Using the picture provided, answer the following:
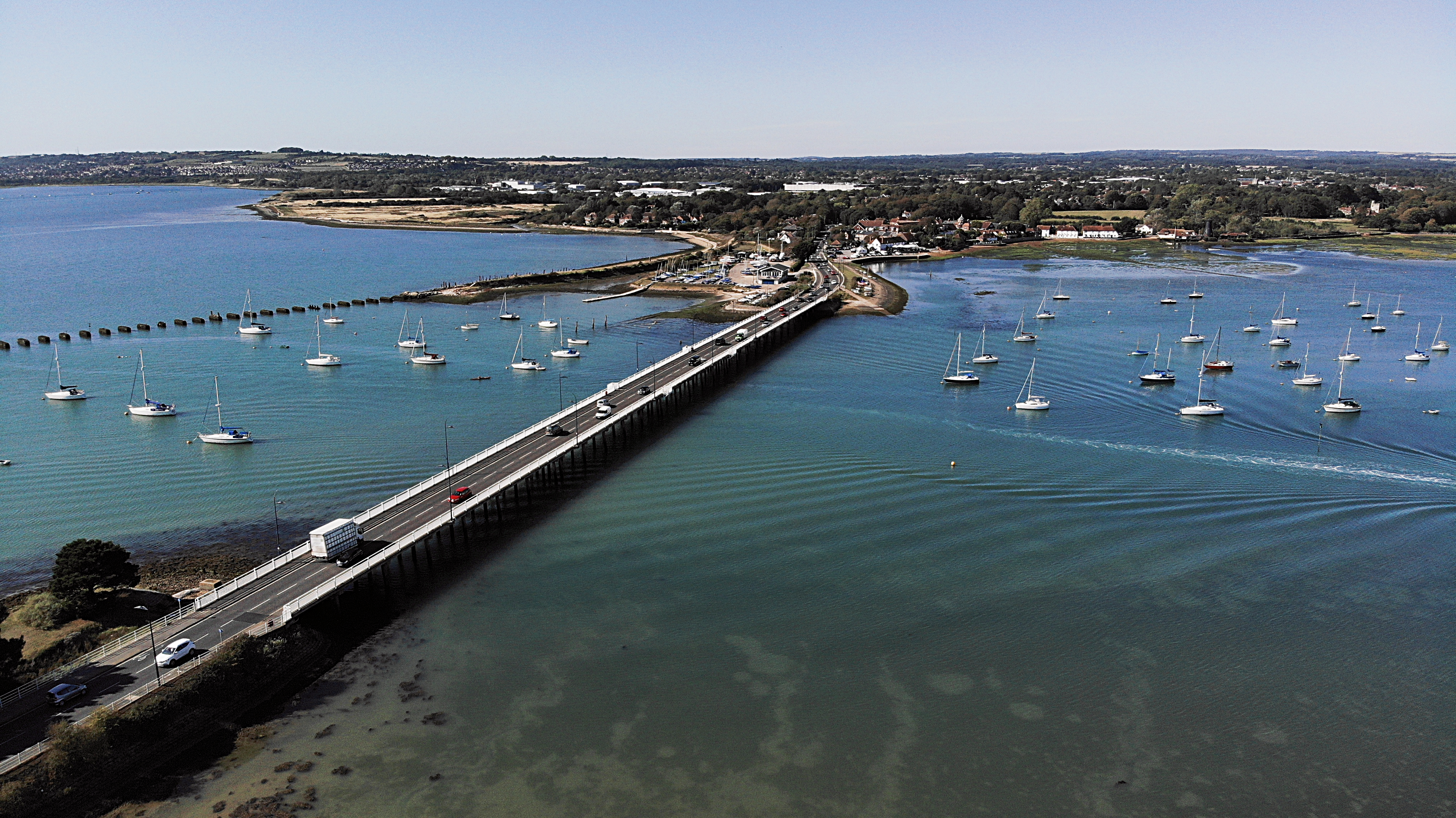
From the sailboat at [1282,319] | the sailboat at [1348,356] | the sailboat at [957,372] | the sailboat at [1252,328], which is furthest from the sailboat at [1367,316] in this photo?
the sailboat at [957,372]

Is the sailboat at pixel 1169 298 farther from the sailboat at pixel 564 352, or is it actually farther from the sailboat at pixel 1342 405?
the sailboat at pixel 564 352

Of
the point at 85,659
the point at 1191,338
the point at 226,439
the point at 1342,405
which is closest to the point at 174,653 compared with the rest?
the point at 85,659

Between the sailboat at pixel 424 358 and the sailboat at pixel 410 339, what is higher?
the sailboat at pixel 410 339

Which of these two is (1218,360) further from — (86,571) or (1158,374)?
(86,571)

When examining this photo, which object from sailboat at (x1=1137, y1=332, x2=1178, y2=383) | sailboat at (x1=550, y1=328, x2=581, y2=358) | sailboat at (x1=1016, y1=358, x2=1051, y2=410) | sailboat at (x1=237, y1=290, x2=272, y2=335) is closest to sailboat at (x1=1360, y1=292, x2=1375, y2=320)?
sailboat at (x1=1137, y1=332, x2=1178, y2=383)

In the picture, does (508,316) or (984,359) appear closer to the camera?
(984,359)

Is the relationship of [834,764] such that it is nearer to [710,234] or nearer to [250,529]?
[250,529]

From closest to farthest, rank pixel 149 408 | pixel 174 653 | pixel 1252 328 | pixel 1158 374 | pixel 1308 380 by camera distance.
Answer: pixel 174 653 < pixel 149 408 < pixel 1308 380 < pixel 1158 374 < pixel 1252 328

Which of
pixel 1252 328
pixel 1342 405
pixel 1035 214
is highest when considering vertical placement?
pixel 1035 214
